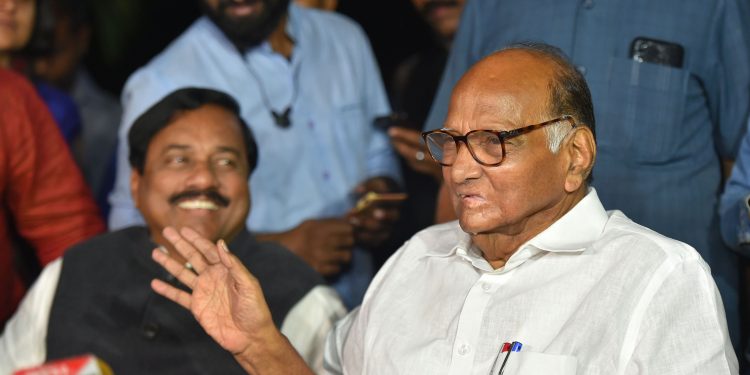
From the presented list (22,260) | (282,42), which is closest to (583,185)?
(282,42)

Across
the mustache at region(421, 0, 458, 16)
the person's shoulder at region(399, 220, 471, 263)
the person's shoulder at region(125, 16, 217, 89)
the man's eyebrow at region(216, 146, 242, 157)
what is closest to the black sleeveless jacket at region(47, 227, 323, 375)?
the man's eyebrow at region(216, 146, 242, 157)

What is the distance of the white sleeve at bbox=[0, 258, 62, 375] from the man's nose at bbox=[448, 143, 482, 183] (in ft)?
4.39

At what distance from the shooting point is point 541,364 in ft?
6.75

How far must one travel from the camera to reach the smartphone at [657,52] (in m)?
2.86

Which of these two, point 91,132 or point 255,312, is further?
point 91,132

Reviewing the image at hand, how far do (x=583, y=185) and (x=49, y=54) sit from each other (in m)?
2.67

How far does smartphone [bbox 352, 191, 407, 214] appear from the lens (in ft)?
11.8

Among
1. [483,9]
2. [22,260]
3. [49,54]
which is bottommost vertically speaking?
[22,260]

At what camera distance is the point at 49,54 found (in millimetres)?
4273

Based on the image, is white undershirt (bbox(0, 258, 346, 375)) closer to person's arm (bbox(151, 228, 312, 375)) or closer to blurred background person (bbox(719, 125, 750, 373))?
person's arm (bbox(151, 228, 312, 375))

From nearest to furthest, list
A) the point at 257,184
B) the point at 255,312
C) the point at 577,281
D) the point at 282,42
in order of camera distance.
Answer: the point at 577,281
the point at 255,312
the point at 257,184
the point at 282,42

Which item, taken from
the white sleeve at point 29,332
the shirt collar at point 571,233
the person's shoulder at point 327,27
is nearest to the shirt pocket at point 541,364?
the shirt collar at point 571,233

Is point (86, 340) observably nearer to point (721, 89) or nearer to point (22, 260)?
point (22, 260)

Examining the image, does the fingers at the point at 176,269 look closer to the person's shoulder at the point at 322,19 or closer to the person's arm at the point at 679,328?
the person's arm at the point at 679,328
